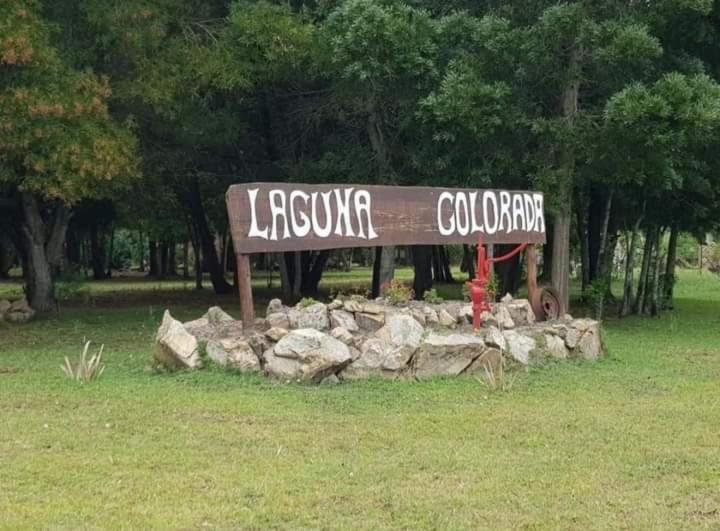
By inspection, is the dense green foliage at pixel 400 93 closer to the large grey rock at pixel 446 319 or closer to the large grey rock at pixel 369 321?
the large grey rock at pixel 446 319

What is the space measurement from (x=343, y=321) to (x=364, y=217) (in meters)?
1.30

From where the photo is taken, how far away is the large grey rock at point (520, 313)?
11632mm

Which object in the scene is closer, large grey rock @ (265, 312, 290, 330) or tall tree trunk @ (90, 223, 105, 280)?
large grey rock @ (265, 312, 290, 330)

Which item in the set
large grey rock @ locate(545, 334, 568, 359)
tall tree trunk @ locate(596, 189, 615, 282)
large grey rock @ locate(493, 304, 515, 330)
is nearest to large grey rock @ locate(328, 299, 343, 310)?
large grey rock @ locate(493, 304, 515, 330)

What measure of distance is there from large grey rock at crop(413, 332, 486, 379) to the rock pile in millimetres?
9941

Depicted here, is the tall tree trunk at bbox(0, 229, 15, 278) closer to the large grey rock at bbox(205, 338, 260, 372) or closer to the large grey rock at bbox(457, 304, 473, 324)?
the large grey rock at bbox(457, 304, 473, 324)

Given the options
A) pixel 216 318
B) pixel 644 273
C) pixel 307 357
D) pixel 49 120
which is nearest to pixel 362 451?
pixel 307 357

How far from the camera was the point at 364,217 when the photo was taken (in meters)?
10.4

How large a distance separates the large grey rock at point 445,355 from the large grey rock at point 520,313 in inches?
84.8

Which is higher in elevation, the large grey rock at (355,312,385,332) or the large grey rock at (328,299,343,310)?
the large grey rock at (328,299,343,310)

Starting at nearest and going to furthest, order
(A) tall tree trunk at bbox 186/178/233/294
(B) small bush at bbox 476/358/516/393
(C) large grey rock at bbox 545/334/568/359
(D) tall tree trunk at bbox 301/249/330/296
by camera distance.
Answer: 1. (B) small bush at bbox 476/358/516/393
2. (C) large grey rock at bbox 545/334/568/359
3. (D) tall tree trunk at bbox 301/249/330/296
4. (A) tall tree trunk at bbox 186/178/233/294

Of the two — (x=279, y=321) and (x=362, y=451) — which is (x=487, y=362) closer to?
(x=279, y=321)

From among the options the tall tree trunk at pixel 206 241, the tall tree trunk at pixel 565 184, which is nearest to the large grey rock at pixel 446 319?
the tall tree trunk at pixel 565 184

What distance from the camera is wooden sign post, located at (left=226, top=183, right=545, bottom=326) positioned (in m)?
9.39
